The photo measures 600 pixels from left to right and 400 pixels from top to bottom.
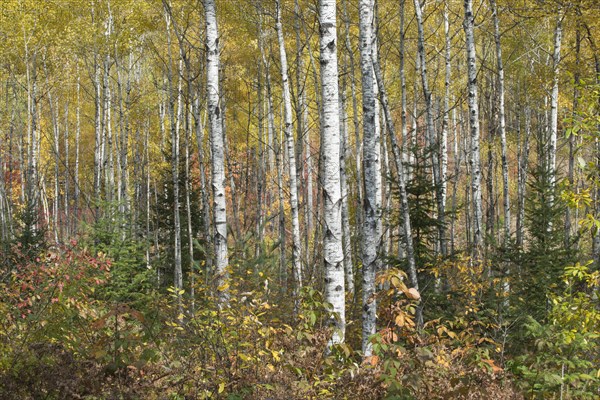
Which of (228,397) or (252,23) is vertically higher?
(252,23)

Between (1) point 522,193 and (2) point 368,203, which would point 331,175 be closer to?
(2) point 368,203

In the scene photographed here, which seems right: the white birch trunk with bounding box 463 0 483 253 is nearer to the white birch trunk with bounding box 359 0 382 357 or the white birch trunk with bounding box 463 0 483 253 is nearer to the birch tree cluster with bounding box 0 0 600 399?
the birch tree cluster with bounding box 0 0 600 399

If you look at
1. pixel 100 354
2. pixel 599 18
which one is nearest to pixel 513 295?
pixel 599 18

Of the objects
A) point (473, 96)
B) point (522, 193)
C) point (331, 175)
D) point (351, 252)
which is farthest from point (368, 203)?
point (522, 193)

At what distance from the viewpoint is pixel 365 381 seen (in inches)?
149

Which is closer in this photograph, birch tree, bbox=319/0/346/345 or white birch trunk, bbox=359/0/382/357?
birch tree, bbox=319/0/346/345

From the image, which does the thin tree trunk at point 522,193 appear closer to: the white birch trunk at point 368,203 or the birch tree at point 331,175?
the white birch trunk at point 368,203

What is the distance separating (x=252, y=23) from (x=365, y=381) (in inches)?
495

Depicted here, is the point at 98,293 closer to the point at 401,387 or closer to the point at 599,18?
the point at 401,387

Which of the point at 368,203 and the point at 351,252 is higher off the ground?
the point at 368,203

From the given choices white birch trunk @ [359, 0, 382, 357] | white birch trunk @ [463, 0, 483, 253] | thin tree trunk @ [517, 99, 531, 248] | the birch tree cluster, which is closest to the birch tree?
the birch tree cluster

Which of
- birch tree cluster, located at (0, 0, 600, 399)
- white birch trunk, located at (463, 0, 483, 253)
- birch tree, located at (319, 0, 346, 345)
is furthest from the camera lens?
white birch trunk, located at (463, 0, 483, 253)

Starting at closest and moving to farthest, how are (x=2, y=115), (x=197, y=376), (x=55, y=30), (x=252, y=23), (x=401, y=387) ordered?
(x=401, y=387) < (x=197, y=376) < (x=252, y=23) < (x=55, y=30) < (x=2, y=115)

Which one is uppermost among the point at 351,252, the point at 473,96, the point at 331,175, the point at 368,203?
the point at 473,96
